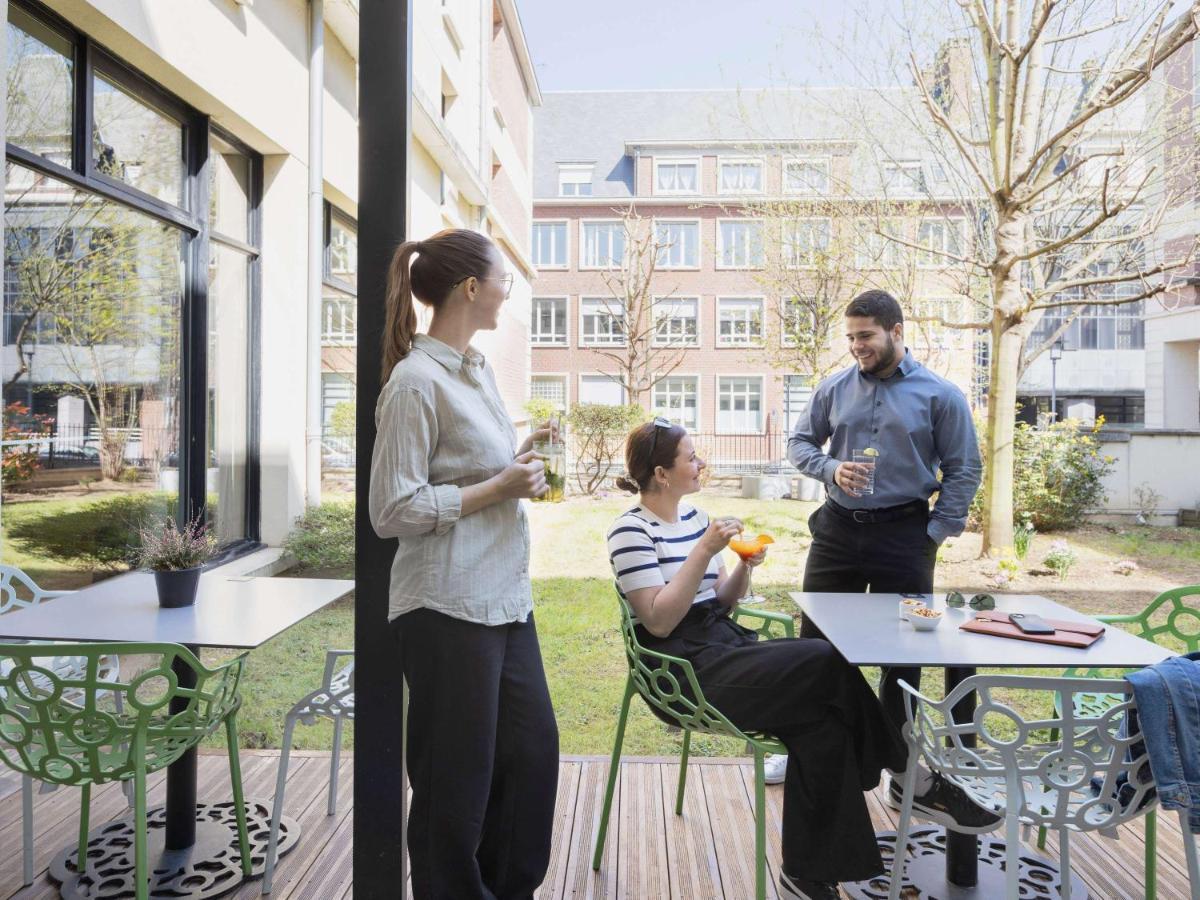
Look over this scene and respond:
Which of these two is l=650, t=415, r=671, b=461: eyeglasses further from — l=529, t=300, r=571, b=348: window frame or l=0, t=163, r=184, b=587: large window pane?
l=529, t=300, r=571, b=348: window frame

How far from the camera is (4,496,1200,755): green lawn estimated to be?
163 inches

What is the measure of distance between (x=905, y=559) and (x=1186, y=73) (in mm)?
8784

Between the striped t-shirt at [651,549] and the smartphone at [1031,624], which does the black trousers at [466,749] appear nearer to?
the striped t-shirt at [651,549]

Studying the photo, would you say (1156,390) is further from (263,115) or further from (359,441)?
(359,441)

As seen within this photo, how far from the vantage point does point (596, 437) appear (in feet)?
41.1

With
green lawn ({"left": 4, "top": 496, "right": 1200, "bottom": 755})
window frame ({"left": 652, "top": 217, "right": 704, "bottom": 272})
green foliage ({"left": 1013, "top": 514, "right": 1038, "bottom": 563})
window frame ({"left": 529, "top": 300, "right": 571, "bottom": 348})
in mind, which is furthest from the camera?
window frame ({"left": 529, "top": 300, "right": 571, "bottom": 348})

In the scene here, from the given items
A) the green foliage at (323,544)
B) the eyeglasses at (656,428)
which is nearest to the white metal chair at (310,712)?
the eyeglasses at (656,428)

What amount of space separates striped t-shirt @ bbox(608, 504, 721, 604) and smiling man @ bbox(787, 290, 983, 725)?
66 centimetres

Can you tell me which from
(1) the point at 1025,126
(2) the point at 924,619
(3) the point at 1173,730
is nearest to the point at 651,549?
(2) the point at 924,619

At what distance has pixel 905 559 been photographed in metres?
2.96

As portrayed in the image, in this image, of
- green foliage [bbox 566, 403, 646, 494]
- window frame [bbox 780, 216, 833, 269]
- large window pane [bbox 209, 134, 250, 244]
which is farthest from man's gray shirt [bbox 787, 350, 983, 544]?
window frame [bbox 780, 216, 833, 269]

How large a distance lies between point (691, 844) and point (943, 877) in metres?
0.71

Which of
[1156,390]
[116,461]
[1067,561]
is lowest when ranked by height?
[1067,561]

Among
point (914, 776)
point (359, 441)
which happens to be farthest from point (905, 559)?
point (359, 441)
